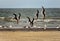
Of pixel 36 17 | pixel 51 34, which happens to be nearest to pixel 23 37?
pixel 51 34

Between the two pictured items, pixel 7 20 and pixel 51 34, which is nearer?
pixel 51 34

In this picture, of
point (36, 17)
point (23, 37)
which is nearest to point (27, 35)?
point (23, 37)

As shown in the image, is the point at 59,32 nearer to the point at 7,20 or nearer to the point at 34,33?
the point at 34,33

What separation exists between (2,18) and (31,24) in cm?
162

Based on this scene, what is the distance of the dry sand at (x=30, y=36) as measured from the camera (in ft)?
19.2

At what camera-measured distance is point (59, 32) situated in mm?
6512

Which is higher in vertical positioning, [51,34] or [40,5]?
[40,5]

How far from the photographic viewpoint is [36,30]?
6.78 meters

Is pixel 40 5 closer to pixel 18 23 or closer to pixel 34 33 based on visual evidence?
pixel 18 23

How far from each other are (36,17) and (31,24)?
0.81 meters

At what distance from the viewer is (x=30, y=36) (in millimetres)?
6121

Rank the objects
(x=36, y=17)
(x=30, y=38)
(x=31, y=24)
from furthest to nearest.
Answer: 1. (x=36, y=17)
2. (x=31, y=24)
3. (x=30, y=38)

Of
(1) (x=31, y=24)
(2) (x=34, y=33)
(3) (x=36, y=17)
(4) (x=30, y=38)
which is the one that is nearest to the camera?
(4) (x=30, y=38)

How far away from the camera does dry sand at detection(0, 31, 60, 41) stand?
585cm
